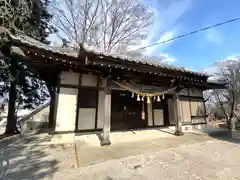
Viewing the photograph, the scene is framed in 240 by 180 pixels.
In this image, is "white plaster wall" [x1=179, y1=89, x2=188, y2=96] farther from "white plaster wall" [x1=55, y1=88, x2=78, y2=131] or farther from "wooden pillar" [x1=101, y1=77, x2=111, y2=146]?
"white plaster wall" [x1=55, y1=88, x2=78, y2=131]

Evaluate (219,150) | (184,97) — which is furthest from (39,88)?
(219,150)

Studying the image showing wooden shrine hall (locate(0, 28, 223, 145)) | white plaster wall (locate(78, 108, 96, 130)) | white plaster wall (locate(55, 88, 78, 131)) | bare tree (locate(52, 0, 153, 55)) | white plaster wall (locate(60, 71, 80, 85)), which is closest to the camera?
wooden shrine hall (locate(0, 28, 223, 145))

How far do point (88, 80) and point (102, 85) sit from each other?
571 millimetres

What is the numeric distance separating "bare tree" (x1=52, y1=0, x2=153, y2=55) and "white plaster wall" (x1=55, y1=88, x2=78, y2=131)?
22.3 feet

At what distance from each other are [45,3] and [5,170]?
814 cm

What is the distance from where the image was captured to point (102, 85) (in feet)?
18.8

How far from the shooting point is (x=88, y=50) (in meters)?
3.83

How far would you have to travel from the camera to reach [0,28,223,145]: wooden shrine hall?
4.24m

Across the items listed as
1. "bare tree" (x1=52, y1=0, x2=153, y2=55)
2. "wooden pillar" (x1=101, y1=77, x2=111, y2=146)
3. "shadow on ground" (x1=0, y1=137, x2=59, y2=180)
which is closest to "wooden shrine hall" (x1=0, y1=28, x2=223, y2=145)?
"wooden pillar" (x1=101, y1=77, x2=111, y2=146)

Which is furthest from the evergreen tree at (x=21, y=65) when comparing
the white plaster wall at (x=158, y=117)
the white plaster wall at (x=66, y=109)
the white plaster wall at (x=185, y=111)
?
the white plaster wall at (x=185, y=111)

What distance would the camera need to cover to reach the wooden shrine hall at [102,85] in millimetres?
4238

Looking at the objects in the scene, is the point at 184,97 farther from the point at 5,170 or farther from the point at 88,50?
the point at 5,170

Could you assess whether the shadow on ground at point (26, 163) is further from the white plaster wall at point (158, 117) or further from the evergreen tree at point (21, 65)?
the white plaster wall at point (158, 117)

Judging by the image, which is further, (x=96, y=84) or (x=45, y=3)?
(x=45, y=3)
